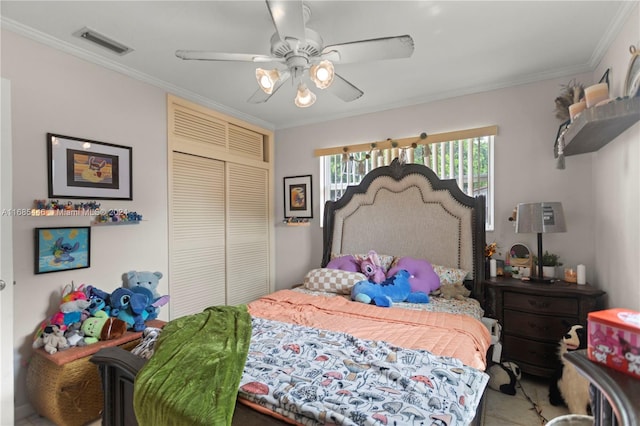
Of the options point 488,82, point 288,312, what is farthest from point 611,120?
point 288,312

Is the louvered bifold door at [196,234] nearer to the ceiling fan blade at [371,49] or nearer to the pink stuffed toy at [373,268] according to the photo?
the pink stuffed toy at [373,268]

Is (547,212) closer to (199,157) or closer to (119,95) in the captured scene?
(199,157)

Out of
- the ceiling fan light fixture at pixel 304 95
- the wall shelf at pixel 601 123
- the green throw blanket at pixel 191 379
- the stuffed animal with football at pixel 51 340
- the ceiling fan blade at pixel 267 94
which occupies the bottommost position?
the stuffed animal with football at pixel 51 340

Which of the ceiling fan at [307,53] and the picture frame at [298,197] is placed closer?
the ceiling fan at [307,53]

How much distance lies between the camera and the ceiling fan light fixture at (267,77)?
1.81 meters

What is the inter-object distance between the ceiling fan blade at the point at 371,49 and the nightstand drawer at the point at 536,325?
2191mm

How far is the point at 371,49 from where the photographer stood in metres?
1.71

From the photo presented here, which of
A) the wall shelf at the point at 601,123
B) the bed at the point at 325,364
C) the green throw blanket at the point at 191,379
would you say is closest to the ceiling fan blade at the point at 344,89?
the wall shelf at the point at 601,123

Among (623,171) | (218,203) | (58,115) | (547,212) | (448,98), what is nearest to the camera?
(623,171)

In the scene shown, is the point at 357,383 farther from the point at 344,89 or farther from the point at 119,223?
the point at 119,223

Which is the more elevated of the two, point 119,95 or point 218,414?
point 119,95

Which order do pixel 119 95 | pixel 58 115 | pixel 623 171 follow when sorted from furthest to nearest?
pixel 119 95 → pixel 58 115 → pixel 623 171

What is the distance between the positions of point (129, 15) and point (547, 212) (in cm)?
Answer: 324

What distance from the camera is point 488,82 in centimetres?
295
